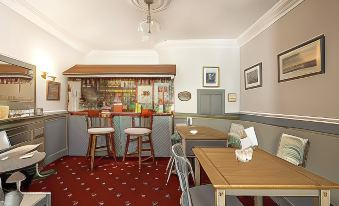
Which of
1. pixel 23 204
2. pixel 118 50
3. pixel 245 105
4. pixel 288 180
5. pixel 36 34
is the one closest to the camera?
pixel 288 180

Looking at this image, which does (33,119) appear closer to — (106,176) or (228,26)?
(106,176)

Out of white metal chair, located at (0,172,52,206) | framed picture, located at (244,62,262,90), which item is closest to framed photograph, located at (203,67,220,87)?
framed picture, located at (244,62,262,90)

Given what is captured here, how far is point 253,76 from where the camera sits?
4891 millimetres

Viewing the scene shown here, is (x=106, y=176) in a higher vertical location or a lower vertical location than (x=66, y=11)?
lower

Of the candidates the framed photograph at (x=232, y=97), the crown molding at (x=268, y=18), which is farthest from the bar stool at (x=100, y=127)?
the crown molding at (x=268, y=18)

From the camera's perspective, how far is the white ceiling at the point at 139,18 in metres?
3.68

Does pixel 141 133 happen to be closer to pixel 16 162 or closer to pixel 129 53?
pixel 16 162

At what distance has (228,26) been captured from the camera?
480 centimetres

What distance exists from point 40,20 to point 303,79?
15.9 ft

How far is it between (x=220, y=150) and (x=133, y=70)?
3784mm

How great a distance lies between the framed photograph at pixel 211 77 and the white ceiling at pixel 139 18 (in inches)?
32.8

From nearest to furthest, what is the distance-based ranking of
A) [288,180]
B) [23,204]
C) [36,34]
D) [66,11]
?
[288,180] → [23,204] → [66,11] → [36,34]

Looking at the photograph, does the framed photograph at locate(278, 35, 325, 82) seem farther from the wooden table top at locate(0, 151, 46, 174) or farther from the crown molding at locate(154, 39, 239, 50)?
the wooden table top at locate(0, 151, 46, 174)

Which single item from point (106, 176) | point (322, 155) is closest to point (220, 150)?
point (322, 155)
